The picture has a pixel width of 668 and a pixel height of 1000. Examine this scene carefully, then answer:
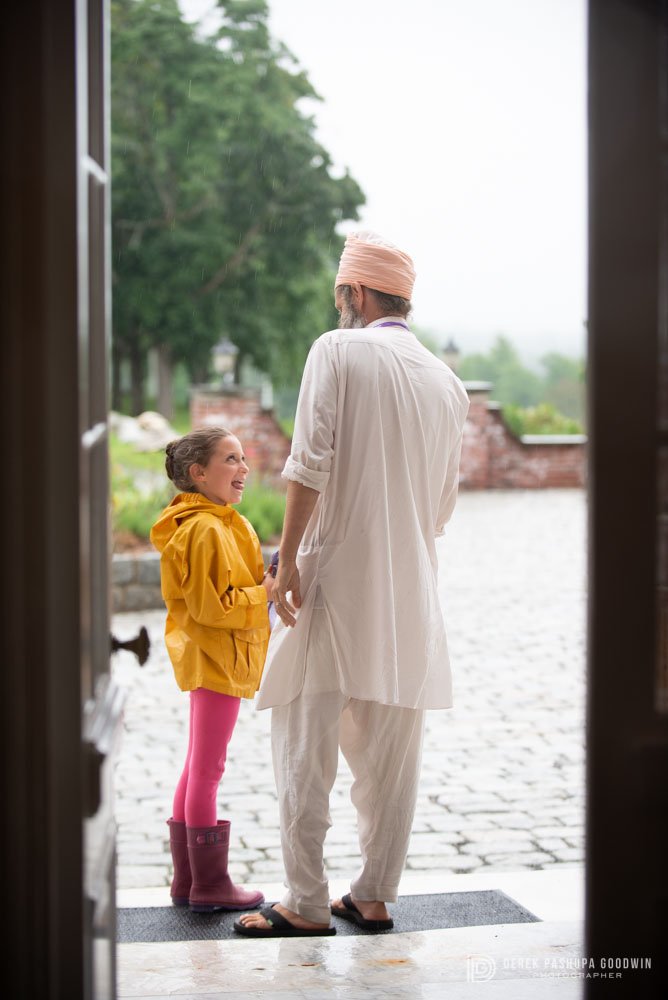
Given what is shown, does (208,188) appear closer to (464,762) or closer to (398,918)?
(464,762)

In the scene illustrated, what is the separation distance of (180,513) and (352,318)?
814mm

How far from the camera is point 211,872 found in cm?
392

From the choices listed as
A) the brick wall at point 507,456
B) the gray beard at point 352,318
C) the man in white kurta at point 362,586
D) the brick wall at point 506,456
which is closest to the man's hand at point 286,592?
the man in white kurta at point 362,586

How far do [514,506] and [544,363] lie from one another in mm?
39657

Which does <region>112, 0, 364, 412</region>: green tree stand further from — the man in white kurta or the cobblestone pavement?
the man in white kurta

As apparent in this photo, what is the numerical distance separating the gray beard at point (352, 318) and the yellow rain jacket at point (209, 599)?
0.70 meters

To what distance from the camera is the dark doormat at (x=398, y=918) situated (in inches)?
147

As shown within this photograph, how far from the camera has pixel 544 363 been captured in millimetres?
58719

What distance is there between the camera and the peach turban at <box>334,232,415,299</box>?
3711 mm

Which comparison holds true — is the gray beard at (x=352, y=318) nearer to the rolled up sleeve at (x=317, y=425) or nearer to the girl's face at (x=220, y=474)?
the rolled up sleeve at (x=317, y=425)

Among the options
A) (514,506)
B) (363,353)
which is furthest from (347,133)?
(363,353)

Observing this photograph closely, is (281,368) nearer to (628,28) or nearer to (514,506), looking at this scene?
(514,506)

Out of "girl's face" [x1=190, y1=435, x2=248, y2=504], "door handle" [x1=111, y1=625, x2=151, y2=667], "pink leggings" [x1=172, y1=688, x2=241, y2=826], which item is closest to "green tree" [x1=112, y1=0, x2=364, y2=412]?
"girl's face" [x1=190, y1=435, x2=248, y2=504]

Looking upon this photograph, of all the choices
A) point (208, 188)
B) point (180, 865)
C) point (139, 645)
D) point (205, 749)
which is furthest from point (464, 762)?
point (208, 188)
